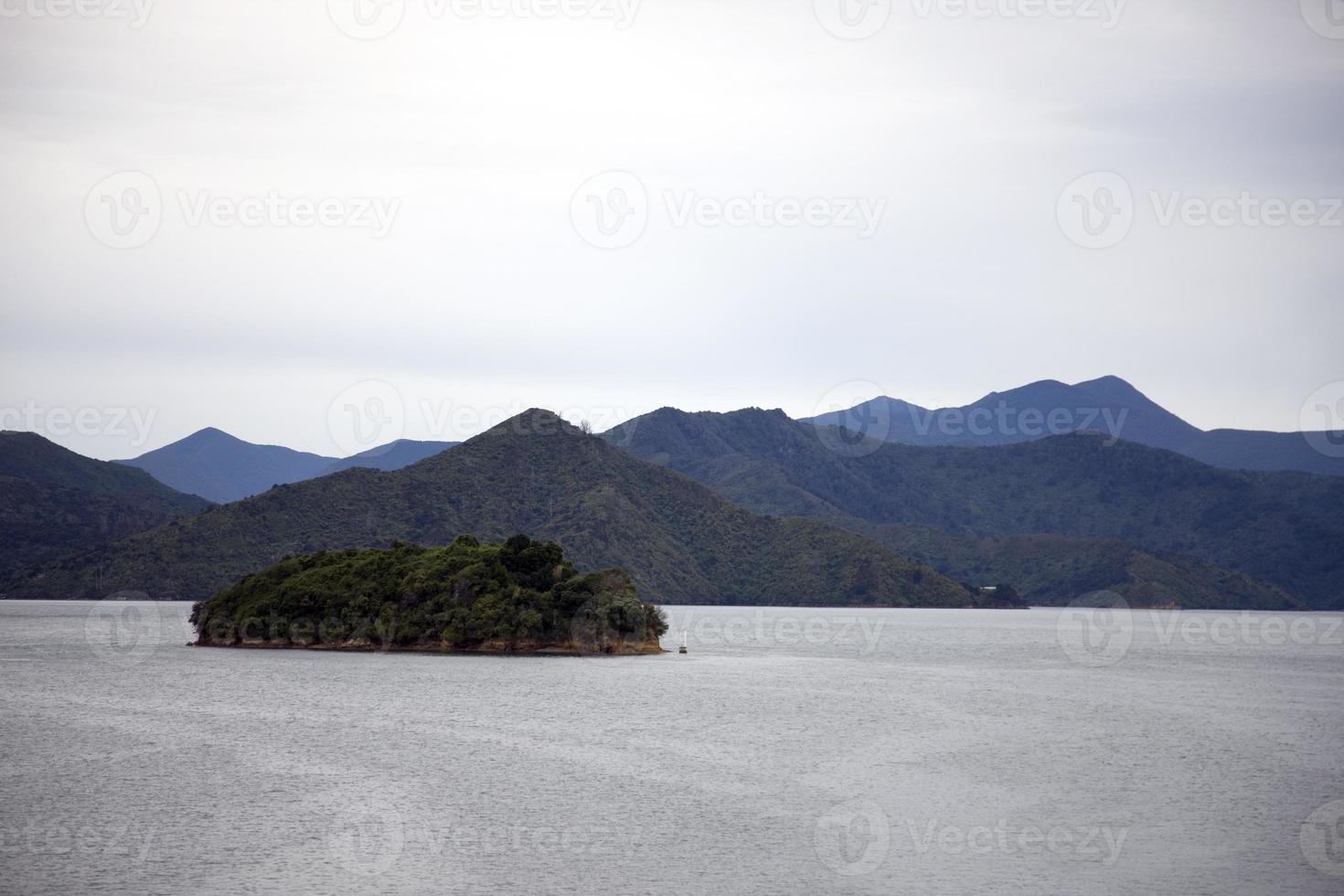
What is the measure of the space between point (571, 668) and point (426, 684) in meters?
18.5

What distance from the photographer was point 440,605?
114 meters

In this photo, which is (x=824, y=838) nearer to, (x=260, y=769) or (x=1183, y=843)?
(x=1183, y=843)

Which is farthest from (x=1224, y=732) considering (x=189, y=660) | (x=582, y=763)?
(x=189, y=660)
